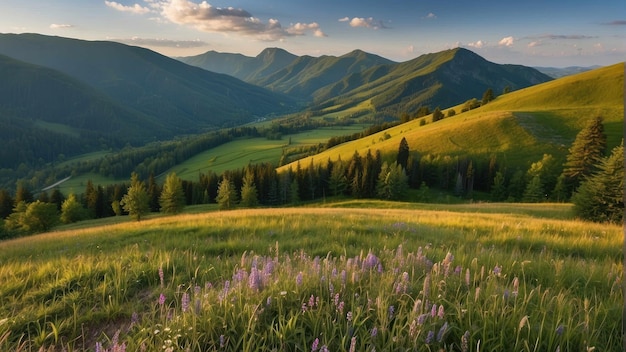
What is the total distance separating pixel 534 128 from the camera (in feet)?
338

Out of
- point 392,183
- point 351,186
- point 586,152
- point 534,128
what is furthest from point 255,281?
point 534,128

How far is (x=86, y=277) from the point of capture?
450 centimetres

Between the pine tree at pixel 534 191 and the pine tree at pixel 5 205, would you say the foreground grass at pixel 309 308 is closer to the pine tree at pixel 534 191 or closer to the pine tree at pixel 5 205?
the pine tree at pixel 534 191

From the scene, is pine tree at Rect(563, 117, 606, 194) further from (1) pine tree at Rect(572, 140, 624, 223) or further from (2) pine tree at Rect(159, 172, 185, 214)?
(2) pine tree at Rect(159, 172, 185, 214)

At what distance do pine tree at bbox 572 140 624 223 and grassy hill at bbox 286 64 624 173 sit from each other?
6916cm

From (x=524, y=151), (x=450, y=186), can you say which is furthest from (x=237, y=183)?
(x=524, y=151)

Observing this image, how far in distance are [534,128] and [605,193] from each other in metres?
86.1

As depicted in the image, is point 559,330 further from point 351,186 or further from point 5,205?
point 5,205

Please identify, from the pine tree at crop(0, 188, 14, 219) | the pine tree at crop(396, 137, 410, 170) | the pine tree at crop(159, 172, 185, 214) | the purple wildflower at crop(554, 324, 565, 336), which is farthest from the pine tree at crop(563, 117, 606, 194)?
the pine tree at crop(0, 188, 14, 219)

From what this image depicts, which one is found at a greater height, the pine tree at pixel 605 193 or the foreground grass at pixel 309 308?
the foreground grass at pixel 309 308

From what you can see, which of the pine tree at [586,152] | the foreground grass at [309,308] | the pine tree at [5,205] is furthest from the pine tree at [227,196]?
the pine tree at [586,152]

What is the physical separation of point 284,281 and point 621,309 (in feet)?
11.2

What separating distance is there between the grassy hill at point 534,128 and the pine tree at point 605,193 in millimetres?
69157

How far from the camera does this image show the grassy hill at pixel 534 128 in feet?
318
